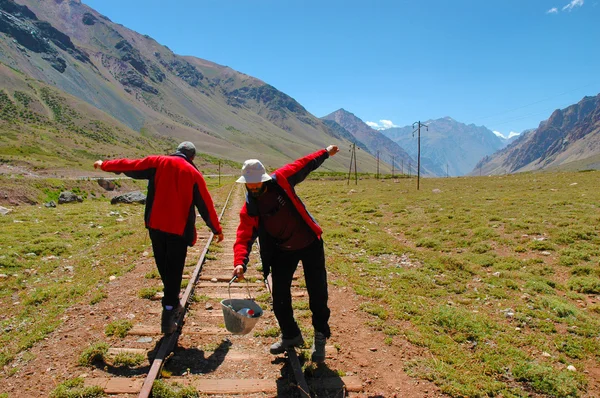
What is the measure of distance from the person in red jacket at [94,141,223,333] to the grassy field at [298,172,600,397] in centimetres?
319

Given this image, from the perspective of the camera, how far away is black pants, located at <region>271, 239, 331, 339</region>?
441 centimetres

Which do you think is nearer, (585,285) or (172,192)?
(172,192)

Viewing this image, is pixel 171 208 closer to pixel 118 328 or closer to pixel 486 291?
pixel 118 328

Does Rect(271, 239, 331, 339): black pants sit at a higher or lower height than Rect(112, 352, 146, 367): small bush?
higher

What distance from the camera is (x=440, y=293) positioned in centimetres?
752

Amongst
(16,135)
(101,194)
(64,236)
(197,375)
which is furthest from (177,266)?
(16,135)

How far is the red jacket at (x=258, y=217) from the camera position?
13.8 feet

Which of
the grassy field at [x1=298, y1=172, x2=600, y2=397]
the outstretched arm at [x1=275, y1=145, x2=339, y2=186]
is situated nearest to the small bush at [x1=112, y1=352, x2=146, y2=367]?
the outstretched arm at [x1=275, y1=145, x2=339, y2=186]

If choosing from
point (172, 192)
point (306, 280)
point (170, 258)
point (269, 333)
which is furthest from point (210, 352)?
point (172, 192)

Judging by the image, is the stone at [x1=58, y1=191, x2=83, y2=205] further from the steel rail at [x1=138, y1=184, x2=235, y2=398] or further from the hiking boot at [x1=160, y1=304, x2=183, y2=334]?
the hiking boot at [x1=160, y1=304, x2=183, y2=334]

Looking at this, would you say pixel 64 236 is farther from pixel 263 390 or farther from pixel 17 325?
pixel 263 390

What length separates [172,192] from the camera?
15.8 feet

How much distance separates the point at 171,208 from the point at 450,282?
631cm

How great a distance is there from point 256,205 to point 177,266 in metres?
1.68
